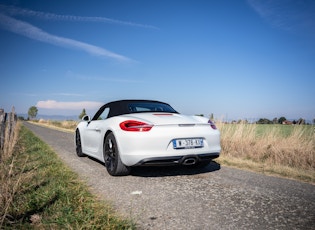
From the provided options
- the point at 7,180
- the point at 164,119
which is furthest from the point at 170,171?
the point at 7,180

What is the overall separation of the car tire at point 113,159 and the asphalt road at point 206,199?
0.12 metres

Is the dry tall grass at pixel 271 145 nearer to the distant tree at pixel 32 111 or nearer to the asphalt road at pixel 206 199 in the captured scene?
the asphalt road at pixel 206 199

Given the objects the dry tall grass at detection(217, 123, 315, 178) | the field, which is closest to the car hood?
the field

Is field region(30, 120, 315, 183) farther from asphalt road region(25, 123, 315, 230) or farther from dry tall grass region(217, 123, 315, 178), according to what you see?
asphalt road region(25, 123, 315, 230)

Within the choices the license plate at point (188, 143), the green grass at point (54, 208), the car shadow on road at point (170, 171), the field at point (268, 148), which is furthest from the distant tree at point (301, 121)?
the green grass at point (54, 208)

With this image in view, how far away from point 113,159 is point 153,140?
1038 millimetres

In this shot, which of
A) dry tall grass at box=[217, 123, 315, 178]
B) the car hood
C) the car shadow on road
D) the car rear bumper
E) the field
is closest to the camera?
the car rear bumper

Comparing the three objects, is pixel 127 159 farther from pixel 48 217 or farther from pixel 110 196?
pixel 48 217

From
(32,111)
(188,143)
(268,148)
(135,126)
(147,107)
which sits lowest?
(268,148)

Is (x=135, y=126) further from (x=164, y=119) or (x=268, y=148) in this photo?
(x=268, y=148)

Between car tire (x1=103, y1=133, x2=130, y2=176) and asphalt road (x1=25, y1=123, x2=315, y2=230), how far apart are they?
0.12m

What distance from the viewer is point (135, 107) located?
479 centimetres

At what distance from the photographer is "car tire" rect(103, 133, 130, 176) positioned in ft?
13.5

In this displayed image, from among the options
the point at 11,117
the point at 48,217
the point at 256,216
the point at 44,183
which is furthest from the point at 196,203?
the point at 11,117
